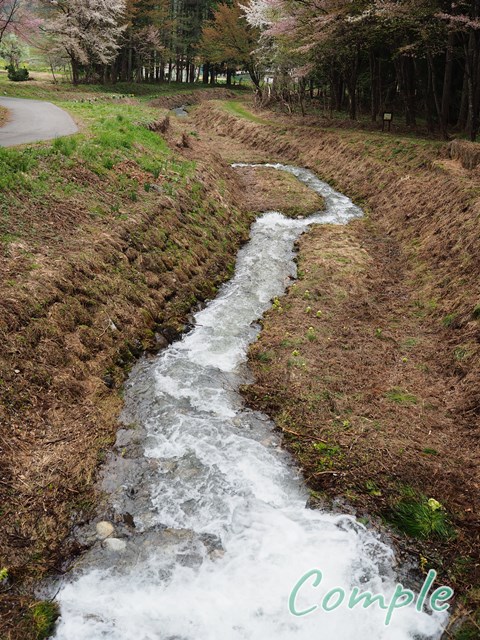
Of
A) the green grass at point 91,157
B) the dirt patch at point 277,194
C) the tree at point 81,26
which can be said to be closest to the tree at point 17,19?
the tree at point 81,26

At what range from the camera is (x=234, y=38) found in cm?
4912

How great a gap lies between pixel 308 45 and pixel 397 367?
21.5 m

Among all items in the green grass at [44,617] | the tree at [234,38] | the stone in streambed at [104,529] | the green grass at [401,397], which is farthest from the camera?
the tree at [234,38]

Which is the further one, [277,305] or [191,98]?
[191,98]

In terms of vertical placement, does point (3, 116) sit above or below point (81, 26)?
below

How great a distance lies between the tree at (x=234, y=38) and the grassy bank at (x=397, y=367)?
121ft

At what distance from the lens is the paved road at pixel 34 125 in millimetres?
14617

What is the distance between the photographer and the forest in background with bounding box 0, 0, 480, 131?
62.1 ft

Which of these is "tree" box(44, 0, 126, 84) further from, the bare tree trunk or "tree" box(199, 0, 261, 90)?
the bare tree trunk

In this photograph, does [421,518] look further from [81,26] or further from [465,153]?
[81,26]

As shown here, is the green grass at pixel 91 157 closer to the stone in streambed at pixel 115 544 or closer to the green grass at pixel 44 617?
the stone in streambed at pixel 115 544

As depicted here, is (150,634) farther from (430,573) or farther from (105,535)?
(430,573)

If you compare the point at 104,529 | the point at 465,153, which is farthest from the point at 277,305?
the point at 465,153

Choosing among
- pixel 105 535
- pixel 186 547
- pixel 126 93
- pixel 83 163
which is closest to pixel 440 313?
pixel 186 547
